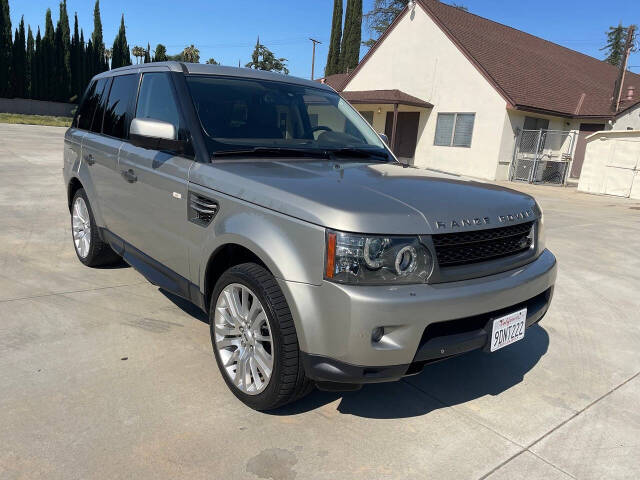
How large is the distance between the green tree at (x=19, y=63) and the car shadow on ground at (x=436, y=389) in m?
52.0

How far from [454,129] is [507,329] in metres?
19.8

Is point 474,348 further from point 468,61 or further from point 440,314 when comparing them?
point 468,61

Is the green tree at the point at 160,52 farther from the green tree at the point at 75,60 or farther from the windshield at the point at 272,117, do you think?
the windshield at the point at 272,117

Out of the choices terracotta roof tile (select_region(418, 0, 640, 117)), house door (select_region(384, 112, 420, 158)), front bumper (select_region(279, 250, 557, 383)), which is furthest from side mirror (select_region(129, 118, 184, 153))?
house door (select_region(384, 112, 420, 158))

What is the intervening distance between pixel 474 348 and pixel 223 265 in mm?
1485

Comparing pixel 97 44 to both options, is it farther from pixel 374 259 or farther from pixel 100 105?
pixel 374 259

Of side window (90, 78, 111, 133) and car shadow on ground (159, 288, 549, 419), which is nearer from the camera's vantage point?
car shadow on ground (159, 288, 549, 419)

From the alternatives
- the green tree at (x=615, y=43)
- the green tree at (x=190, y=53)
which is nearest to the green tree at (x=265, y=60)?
the green tree at (x=190, y=53)

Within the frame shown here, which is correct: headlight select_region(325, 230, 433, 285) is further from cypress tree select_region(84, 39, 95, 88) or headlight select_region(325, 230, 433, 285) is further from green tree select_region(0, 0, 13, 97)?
cypress tree select_region(84, 39, 95, 88)

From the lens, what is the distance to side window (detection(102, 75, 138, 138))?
160 inches

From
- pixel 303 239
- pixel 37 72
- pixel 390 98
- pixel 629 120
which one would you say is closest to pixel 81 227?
pixel 303 239

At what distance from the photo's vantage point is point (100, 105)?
15.4 ft

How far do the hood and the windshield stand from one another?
0.30 m

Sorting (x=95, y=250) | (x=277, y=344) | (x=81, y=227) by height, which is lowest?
(x=95, y=250)
